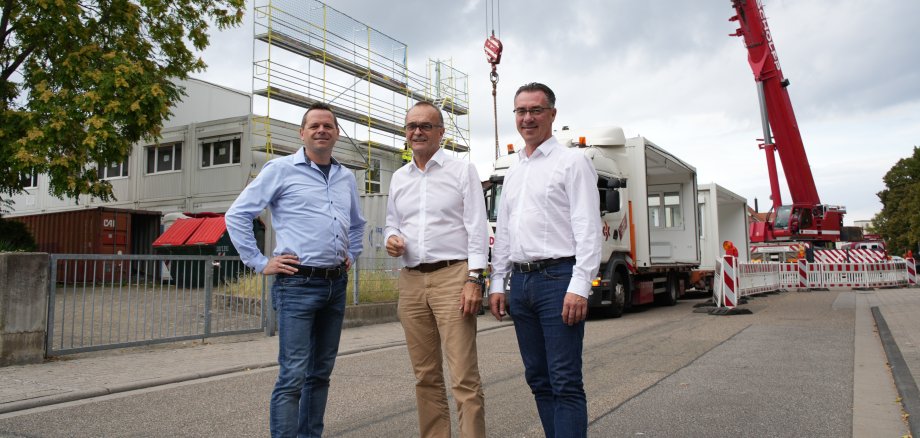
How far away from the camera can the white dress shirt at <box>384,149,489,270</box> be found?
11.3ft

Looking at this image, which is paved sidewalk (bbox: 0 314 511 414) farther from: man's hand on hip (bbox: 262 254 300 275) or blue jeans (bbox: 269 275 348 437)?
man's hand on hip (bbox: 262 254 300 275)

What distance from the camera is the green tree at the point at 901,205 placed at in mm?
53094

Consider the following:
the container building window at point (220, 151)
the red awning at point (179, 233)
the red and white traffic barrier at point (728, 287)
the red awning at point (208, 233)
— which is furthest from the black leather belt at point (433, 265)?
the container building window at point (220, 151)

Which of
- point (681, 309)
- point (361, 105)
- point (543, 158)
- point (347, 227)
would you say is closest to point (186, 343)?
point (347, 227)

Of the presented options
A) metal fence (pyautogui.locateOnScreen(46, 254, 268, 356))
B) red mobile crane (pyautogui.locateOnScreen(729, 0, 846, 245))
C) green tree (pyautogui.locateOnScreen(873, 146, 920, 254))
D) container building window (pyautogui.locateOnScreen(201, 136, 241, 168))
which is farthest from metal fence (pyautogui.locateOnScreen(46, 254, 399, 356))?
green tree (pyautogui.locateOnScreen(873, 146, 920, 254))

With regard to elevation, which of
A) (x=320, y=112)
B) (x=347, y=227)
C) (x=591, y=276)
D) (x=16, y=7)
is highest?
(x=16, y=7)

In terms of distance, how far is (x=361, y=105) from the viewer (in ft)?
94.0

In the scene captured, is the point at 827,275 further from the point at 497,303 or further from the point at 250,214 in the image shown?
the point at 250,214

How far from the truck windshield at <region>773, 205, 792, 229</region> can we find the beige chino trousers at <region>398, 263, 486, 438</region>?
2462 centimetres

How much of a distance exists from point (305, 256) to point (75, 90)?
14.8m

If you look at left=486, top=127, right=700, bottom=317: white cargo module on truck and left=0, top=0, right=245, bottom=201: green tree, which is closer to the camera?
left=486, top=127, right=700, bottom=317: white cargo module on truck

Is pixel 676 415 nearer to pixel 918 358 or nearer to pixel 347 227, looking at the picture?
pixel 347 227

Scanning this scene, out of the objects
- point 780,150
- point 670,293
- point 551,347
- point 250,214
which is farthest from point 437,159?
point 780,150

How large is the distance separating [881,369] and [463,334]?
5463mm
